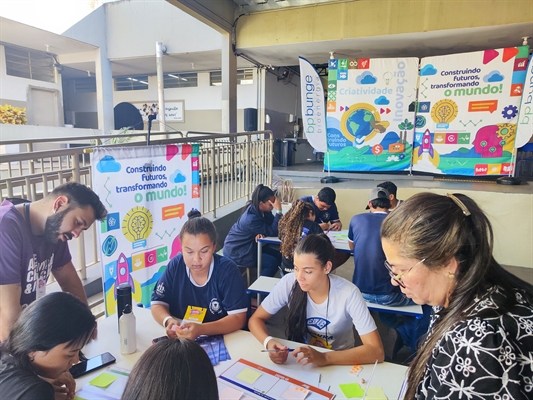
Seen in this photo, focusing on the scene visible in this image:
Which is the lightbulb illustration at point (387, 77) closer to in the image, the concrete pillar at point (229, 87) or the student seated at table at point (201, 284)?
the concrete pillar at point (229, 87)

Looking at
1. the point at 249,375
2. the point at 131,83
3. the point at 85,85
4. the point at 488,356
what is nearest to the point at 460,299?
the point at 488,356

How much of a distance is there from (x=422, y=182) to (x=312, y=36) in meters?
3.37

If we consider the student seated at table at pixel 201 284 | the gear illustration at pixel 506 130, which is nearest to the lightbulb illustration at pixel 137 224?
the student seated at table at pixel 201 284

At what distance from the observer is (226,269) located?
6.48ft

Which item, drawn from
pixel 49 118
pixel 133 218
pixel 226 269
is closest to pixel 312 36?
pixel 133 218

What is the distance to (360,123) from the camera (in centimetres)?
656

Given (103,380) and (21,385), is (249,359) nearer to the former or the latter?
(103,380)

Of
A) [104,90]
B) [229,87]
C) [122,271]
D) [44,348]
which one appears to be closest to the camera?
[44,348]

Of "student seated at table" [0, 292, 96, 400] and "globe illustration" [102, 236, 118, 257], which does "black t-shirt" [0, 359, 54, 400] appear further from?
"globe illustration" [102, 236, 118, 257]

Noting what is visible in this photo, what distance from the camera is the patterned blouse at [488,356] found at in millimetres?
759

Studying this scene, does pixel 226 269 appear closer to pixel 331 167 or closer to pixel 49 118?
pixel 331 167

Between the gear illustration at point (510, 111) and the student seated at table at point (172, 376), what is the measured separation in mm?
6718

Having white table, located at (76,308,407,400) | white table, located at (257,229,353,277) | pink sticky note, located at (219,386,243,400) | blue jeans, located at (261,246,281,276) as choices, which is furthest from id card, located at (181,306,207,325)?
blue jeans, located at (261,246,281,276)

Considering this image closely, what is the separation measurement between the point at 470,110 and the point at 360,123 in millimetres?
1860
